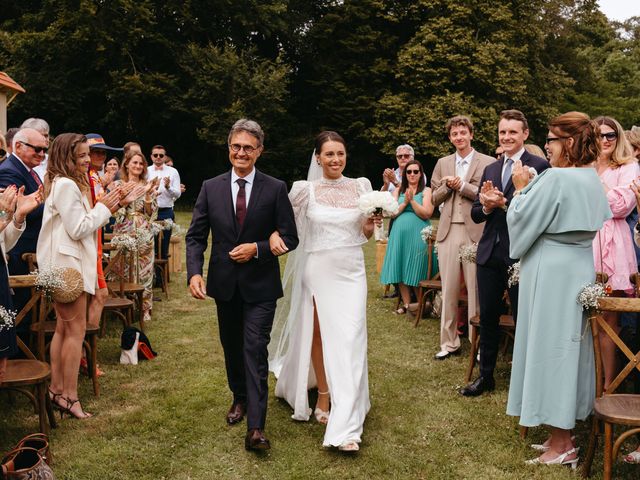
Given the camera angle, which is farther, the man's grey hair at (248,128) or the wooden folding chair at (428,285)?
the wooden folding chair at (428,285)

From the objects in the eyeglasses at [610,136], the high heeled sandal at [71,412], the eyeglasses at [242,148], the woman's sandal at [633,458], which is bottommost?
the high heeled sandal at [71,412]

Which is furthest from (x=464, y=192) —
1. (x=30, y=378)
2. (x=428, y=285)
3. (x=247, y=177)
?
(x=30, y=378)

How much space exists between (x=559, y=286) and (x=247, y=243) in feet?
7.35

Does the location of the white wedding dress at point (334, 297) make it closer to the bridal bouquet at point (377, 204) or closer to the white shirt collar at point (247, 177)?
the bridal bouquet at point (377, 204)

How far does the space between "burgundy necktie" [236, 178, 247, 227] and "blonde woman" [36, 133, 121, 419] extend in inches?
46.2

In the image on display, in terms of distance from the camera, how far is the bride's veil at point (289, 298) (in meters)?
5.39

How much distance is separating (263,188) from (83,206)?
61.4 inches

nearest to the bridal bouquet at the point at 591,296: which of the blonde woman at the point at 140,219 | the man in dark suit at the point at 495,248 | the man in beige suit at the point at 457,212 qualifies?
the man in dark suit at the point at 495,248

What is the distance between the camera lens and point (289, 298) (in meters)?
6.16

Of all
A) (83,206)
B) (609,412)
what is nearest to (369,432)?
(609,412)

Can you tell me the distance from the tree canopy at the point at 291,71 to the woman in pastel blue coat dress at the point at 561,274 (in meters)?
22.2

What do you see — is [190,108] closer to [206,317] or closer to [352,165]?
[352,165]

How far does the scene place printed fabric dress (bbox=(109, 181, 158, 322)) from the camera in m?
8.43

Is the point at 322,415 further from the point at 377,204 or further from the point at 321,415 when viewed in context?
the point at 377,204
